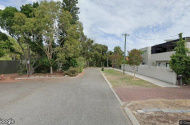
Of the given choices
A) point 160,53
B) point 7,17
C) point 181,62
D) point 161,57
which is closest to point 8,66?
point 7,17

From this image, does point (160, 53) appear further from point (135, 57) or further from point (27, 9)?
point (27, 9)

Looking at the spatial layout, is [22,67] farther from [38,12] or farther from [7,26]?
[38,12]

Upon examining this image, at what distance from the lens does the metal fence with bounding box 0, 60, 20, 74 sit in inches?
674

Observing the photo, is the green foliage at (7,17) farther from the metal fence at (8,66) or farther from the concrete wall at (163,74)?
the concrete wall at (163,74)

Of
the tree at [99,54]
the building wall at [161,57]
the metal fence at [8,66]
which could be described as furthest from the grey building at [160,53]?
the metal fence at [8,66]

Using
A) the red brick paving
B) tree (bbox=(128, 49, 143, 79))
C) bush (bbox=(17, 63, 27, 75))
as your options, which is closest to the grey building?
tree (bbox=(128, 49, 143, 79))

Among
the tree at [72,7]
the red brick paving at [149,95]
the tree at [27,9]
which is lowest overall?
the red brick paving at [149,95]

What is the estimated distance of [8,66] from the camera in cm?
1795

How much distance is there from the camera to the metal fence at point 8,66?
56.2 ft

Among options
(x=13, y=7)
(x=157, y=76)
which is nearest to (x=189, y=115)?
(x=157, y=76)

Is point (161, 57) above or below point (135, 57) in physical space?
above

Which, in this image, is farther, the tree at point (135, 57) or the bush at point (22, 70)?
the bush at point (22, 70)

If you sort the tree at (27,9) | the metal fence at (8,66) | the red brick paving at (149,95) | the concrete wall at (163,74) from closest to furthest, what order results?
the red brick paving at (149,95) → the concrete wall at (163,74) → the tree at (27,9) → the metal fence at (8,66)

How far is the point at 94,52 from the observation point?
4478 cm
